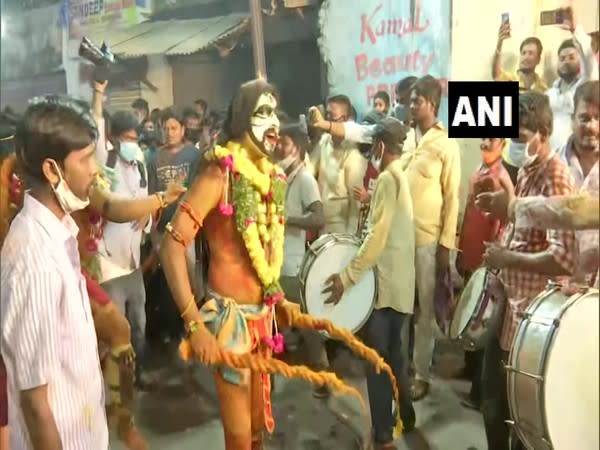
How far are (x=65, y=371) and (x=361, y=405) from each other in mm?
671

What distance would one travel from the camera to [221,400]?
1695mm

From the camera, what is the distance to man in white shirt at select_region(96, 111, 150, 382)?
5.47ft

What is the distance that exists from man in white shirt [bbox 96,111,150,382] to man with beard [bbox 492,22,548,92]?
822 mm

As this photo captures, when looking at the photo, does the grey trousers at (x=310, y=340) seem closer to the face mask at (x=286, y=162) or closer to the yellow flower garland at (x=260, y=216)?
the yellow flower garland at (x=260, y=216)

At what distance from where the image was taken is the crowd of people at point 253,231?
1.63 m

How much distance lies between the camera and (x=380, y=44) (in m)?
1.67

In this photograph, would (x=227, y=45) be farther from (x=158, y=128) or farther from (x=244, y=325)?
(x=244, y=325)

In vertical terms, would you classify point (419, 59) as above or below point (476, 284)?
above

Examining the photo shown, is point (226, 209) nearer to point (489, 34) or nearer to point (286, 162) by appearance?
point (286, 162)

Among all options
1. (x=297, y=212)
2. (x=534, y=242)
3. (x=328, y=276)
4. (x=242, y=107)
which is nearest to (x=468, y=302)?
(x=534, y=242)

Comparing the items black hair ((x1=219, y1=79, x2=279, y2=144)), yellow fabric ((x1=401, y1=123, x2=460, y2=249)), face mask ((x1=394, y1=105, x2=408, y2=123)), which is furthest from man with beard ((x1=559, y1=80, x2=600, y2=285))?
black hair ((x1=219, y1=79, x2=279, y2=144))

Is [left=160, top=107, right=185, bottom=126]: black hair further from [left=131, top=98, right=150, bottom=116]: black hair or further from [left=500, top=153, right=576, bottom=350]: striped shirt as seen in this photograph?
[left=500, top=153, right=576, bottom=350]: striped shirt

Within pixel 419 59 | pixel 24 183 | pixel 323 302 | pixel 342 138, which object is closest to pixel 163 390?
pixel 323 302

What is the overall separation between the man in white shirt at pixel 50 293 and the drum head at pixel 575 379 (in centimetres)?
102
